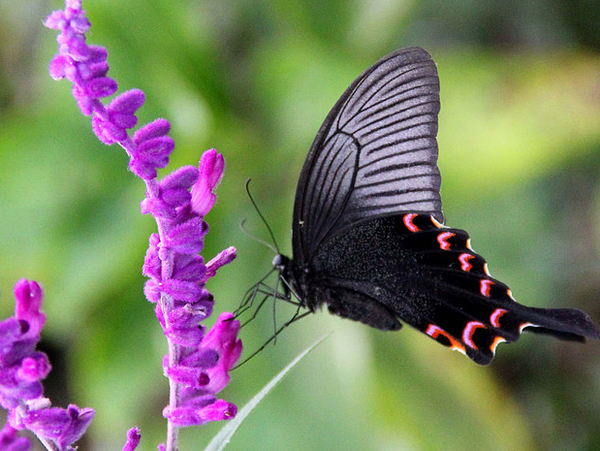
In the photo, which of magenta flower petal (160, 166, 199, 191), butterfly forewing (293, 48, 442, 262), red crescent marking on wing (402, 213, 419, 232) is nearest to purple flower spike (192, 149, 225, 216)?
magenta flower petal (160, 166, 199, 191)

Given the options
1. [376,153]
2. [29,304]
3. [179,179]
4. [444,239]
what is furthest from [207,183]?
[444,239]

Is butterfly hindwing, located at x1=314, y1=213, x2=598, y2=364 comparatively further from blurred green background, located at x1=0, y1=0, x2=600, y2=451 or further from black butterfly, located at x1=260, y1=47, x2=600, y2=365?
→ blurred green background, located at x1=0, y1=0, x2=600, y2=451

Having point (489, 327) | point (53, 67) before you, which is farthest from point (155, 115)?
point (53, 67)

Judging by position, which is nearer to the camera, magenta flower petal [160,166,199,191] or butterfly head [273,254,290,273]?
magenta flower petal [160,166,199,191]

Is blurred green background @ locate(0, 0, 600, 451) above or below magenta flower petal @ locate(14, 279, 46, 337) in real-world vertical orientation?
below

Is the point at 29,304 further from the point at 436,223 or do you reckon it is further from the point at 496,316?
the point at 496,316

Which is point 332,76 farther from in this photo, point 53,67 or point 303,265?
point 53,67

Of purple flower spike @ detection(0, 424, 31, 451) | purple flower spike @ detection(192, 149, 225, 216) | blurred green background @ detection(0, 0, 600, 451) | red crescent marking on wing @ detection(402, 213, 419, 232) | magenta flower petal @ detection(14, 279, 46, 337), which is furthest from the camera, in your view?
blurred green background @ detection(0, 0, 600, 451)

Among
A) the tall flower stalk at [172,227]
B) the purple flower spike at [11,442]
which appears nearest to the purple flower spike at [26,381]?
the purple flower spike at [11,442]

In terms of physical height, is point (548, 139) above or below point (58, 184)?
below
